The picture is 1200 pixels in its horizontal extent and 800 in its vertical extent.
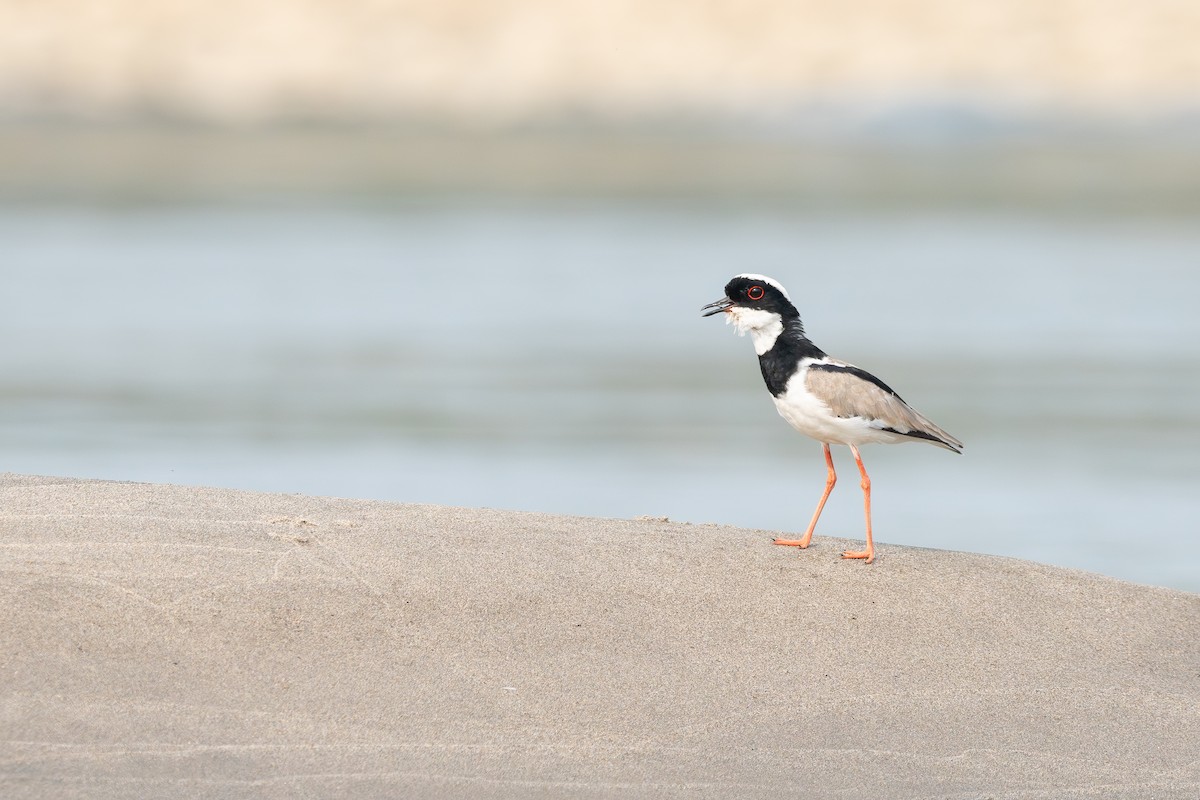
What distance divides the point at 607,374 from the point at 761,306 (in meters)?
9.05

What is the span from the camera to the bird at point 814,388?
22.5 feet

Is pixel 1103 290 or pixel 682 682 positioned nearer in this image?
pixel 682 682

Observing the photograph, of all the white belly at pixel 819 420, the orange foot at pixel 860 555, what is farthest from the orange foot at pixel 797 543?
the white belly at pixel 819 420

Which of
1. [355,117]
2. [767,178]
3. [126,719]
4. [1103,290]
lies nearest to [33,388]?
[126,719]

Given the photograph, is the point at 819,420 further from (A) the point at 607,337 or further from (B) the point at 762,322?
(A) the point at 607,337

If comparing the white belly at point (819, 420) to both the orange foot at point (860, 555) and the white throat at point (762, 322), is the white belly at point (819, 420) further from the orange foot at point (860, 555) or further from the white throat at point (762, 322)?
the orange foot at point (860, 555)

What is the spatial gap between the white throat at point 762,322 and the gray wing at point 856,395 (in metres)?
0.28

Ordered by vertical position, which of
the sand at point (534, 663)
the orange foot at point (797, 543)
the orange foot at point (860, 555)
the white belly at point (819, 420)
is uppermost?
the white belly at point (819, 420)

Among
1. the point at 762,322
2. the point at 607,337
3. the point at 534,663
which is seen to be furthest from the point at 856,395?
the point at 607,337

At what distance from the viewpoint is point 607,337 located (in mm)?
18359

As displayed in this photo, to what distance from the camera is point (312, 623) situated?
5.64m

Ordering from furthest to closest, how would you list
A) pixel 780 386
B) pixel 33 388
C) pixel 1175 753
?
pixel 33 388
pixel 780 386
pixel 1175 753

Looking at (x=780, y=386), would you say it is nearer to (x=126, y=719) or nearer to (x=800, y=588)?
(x=800, y=588)

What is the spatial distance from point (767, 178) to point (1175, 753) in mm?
41936
